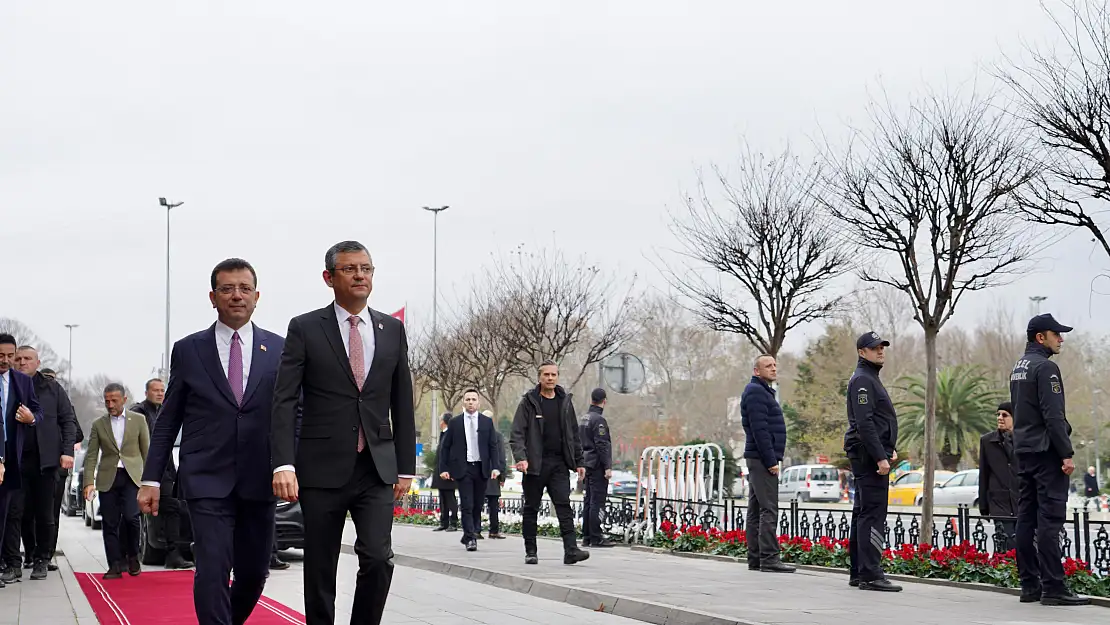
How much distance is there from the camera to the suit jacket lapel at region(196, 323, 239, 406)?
6703 millimetres

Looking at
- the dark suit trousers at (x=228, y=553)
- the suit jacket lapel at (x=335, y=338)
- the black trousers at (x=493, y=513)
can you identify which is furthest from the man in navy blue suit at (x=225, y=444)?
the black trousers at (x=493, y=513)

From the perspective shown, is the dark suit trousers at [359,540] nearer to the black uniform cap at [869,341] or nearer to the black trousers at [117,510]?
the black uniform cap at [869,341]

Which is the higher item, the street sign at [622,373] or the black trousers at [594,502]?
the street sign at [622,373]

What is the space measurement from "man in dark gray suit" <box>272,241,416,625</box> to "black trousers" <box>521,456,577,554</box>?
23.3ft

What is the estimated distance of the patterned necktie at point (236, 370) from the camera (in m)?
6.73

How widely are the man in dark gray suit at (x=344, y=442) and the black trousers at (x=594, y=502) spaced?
11.4 m

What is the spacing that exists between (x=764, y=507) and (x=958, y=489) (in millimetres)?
29709

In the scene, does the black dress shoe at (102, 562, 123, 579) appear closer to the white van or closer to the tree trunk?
the tree trunk

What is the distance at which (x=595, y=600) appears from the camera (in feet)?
34.6

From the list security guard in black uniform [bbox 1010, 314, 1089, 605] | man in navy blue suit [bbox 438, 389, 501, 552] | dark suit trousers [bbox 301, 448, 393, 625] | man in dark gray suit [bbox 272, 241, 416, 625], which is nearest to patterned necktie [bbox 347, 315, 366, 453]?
man in dark gray suit [bbox 272, 241, 416, 625]

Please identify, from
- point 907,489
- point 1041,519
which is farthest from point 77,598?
point 907,489

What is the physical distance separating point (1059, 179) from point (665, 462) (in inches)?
272

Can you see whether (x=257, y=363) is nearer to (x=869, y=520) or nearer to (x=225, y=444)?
(x=225, y=444)

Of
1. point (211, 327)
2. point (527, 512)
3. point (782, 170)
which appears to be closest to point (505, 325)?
point (782, 170)
